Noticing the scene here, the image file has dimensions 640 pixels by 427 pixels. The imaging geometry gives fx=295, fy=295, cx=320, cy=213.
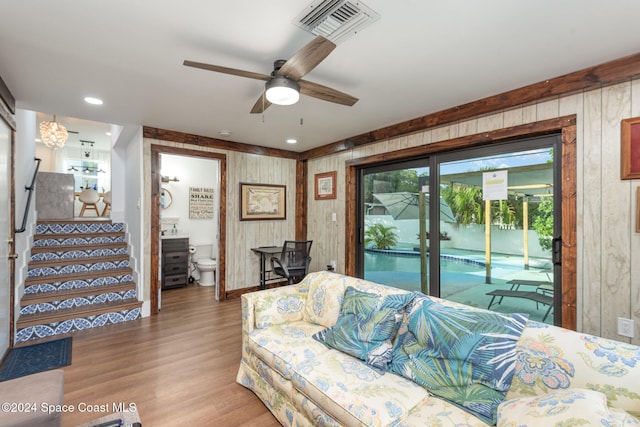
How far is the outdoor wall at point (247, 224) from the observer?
466 centimetres

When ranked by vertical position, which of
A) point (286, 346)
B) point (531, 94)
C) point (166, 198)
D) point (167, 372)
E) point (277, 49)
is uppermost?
point (277, 49)

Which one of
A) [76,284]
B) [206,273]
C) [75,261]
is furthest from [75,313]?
[206,273]

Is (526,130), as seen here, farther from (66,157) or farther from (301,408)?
(66,157)

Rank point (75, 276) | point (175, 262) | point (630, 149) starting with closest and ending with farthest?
point (630, 149)
point (75, 276)
point (175, 262)

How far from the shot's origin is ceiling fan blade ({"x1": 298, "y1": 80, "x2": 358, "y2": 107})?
6.97 ft

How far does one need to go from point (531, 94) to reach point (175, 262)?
5.38 m

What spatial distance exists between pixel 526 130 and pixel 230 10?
2589 millimetres

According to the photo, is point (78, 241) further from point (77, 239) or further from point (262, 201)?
point (262, 201)

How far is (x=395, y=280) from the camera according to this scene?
401 cm

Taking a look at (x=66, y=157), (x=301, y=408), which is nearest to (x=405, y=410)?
(x=301, y=408)

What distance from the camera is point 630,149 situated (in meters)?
2.14

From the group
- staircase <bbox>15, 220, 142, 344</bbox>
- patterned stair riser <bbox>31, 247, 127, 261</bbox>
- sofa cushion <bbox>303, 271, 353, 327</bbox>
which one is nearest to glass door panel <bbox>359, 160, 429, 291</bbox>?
sofa cushion <bbox>303, 271, 353, 327</bbox>

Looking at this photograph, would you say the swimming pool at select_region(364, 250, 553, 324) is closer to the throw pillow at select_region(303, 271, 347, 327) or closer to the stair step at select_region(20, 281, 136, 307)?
the throw pillow at select_region(303, 271, 347, 327)

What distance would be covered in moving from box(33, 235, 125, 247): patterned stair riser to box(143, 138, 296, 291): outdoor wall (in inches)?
77.7
